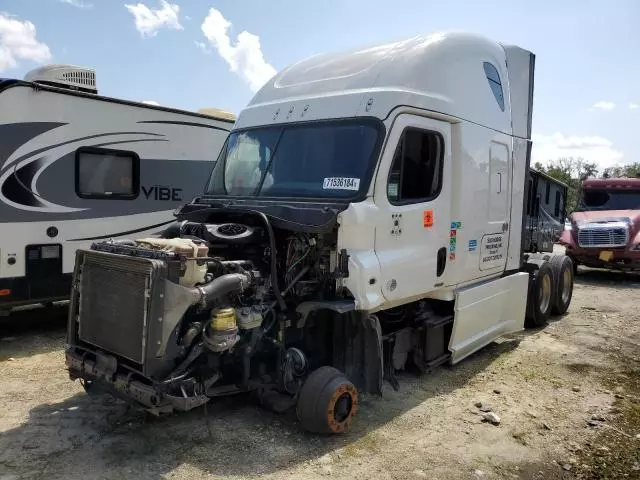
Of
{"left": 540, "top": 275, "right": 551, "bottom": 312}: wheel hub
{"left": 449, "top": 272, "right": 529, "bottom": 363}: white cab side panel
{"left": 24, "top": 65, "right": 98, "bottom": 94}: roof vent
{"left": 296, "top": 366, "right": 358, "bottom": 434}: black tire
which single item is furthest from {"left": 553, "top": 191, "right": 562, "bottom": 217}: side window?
{"left": 24, "top": 65, "right": 98, "bottom": 94}: roof vent

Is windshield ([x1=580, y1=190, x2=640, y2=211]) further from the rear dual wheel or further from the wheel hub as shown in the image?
the wheel hub

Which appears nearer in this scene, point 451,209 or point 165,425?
point 165,425

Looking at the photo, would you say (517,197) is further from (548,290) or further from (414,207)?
(414,207)

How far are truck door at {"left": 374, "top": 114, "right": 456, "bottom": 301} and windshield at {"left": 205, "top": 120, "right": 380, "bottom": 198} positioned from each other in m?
0.22

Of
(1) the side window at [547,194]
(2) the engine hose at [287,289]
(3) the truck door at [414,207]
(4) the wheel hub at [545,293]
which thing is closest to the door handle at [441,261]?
(3) the truck door at [414,207]

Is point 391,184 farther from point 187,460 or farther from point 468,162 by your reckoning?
point 187,460

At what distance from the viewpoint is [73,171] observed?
24.1 feet

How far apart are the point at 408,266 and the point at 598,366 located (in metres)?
3.21

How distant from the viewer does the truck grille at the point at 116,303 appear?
13.0 ft

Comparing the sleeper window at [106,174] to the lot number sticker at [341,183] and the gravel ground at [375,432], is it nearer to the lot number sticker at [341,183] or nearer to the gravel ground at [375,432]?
the gravel ground at [375,432]

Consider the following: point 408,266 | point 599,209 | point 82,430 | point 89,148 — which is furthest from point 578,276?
point 82,430

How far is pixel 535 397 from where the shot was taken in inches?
219

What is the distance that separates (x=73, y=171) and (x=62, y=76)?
1339 mm

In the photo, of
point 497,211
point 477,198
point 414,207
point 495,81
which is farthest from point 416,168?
point 495,81
